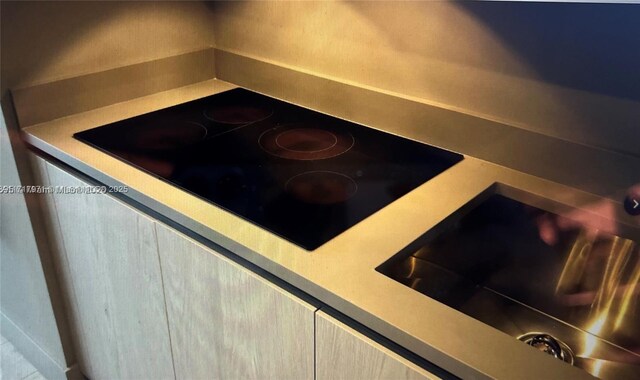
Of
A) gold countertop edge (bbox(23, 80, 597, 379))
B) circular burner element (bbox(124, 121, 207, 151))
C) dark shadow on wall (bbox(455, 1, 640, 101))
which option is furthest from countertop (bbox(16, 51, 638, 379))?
dark shadow on wall (bbox(455, 1, 640, 101))

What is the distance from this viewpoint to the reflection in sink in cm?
102

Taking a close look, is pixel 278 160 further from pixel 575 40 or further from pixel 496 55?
pixel 575 40

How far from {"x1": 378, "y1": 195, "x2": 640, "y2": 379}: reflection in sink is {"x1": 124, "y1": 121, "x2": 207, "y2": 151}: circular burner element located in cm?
67

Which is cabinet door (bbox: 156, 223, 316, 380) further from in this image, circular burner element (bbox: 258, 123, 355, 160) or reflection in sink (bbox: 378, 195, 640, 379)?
circular burner element (bbox: 258, 123, 355, 160)

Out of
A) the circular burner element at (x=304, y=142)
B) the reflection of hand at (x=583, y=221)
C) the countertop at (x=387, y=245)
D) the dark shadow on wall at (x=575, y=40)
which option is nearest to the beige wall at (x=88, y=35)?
the countertop at (x=387, y=245)

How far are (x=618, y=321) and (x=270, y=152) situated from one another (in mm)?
803

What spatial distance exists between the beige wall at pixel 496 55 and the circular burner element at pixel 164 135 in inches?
14.0

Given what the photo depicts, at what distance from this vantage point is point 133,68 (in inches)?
61.5


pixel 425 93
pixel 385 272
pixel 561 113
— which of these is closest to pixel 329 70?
pixel 425 93

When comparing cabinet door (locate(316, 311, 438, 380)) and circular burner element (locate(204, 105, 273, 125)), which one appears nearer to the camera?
cabinet door (locate(316, 311, 438, 380))

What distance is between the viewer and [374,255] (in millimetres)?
916

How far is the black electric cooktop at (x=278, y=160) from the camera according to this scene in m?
1.05

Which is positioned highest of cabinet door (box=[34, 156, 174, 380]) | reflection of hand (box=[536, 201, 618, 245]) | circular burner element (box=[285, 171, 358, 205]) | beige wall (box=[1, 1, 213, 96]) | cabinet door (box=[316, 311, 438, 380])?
beige wall (box=[1, 1, 213, 96])

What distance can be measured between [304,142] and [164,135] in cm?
35
